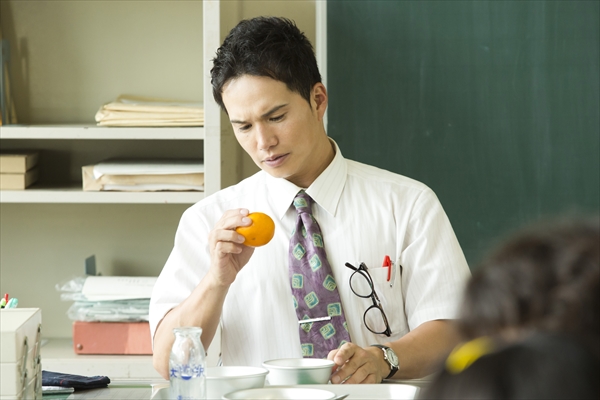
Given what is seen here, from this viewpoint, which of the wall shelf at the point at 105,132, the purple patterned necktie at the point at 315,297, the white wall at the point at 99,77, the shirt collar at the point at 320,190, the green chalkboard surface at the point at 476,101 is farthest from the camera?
the white wall at the point at 99,77

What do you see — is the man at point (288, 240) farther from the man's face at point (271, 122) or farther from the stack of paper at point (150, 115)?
the stack of paper at point (150, 115)

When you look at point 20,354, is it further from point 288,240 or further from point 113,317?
point 113,317

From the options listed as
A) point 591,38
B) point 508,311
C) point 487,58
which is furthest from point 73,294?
point 508,311

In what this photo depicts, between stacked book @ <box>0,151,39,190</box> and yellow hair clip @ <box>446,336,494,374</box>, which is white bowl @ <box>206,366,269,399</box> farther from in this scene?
stacked book @ <box>0,151,39,190</box>

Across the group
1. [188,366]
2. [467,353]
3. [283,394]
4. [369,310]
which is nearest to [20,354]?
[188,366]

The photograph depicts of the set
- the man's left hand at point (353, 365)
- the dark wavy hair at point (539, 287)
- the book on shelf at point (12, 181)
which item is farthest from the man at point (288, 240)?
the dark wavy hair at point (539, 287)

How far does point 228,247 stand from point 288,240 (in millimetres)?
305

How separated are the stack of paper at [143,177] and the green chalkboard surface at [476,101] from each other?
0.48 meters

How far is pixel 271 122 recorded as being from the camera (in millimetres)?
1680

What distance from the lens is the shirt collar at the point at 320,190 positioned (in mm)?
1759

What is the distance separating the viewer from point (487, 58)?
7.66 feet

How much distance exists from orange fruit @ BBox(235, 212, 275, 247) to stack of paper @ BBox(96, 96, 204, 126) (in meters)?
0.87

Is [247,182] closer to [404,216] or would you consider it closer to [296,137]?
[296,137]

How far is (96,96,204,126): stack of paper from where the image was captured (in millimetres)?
2232
